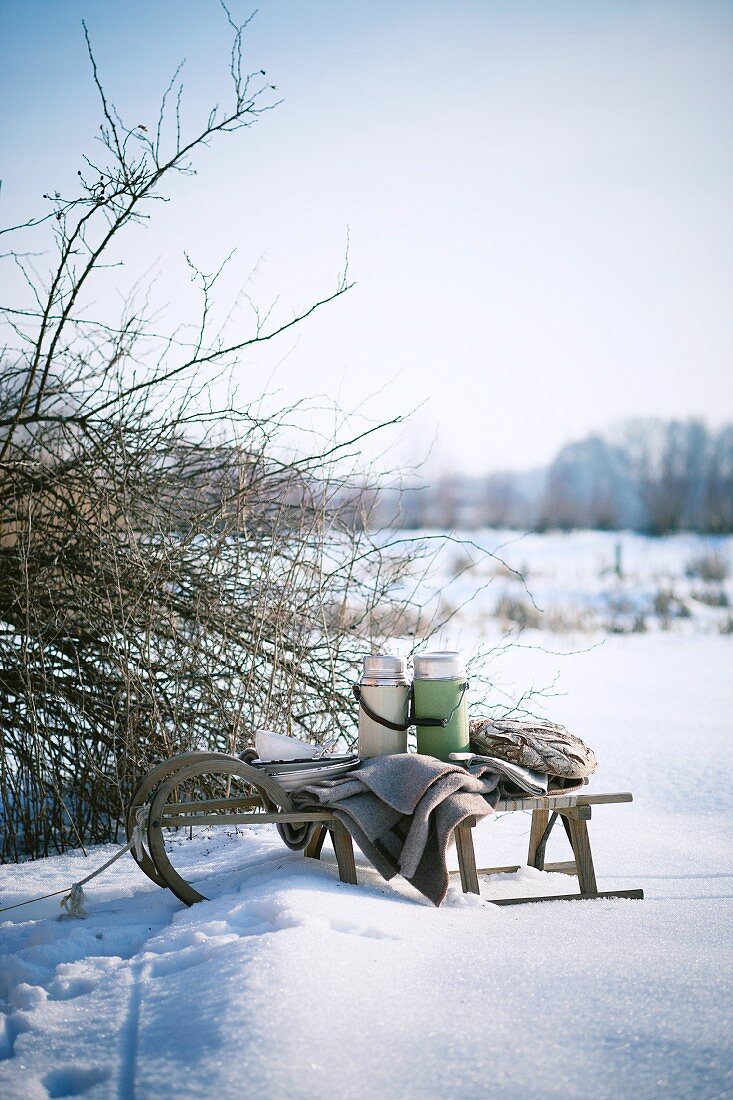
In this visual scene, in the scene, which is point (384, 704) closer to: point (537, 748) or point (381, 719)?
point (381, 719)

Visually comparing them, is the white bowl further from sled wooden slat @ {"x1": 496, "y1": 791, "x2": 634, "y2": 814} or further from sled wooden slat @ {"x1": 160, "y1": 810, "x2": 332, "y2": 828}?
sled wooden slat @ {"x1": 496, "y1": 791, "x2": 634, "y2": 814}

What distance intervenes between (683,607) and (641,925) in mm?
12277

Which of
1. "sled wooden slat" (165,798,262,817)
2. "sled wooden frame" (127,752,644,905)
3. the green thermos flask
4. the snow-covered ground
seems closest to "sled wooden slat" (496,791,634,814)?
"sled wooden frame" (127,752,644,905)

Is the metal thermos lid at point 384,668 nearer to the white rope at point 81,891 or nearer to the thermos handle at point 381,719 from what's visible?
the thermos handle at point 381,719

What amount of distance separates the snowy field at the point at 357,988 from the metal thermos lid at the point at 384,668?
697mm

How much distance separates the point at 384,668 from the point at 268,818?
65 cm

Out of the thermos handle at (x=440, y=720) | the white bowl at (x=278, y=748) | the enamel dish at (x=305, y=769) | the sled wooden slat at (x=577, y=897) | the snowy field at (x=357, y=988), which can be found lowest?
the sled wooden slat at (x=577, y=897)

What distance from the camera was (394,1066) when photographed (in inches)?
80.3

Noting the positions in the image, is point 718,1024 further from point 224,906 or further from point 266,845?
point 266,845

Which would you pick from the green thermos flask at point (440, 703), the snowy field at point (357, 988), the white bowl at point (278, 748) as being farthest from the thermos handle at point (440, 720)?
the snowy field at point (357, 988)

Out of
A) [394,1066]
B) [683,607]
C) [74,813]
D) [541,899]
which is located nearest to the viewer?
[394,1066]

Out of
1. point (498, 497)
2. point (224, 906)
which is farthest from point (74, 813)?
point (498, 497)

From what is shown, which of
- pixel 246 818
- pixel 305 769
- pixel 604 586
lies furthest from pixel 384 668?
pixel 604 586

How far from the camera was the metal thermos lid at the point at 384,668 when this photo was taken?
3.40m
